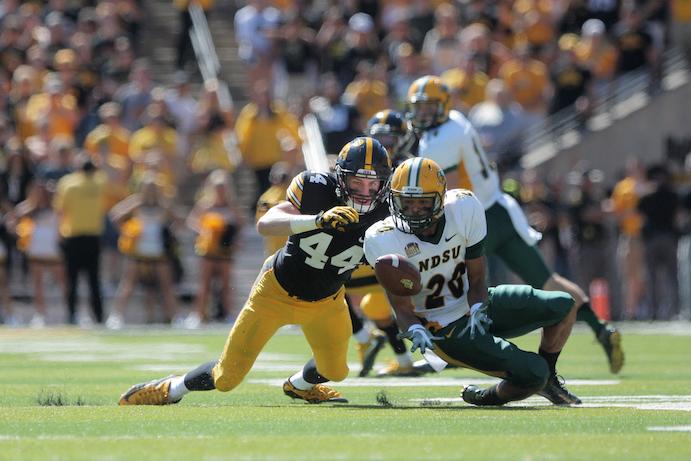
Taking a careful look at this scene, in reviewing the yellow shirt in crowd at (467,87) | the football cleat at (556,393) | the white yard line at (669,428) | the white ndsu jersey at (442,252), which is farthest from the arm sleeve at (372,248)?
the yellow shirt in crowd at (467,87)

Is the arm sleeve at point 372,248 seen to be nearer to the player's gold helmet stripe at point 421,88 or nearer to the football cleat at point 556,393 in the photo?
the football cleat at point 556,393

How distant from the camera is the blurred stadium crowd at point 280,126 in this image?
18.5 metres

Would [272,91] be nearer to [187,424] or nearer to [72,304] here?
[72,304]

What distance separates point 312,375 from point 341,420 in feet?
3.89

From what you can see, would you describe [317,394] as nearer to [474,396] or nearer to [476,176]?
[474,396]

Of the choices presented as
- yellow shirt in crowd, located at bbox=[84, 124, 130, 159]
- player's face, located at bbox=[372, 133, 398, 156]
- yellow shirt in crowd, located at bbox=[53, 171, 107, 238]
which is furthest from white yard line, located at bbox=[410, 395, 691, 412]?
yellow shirt in crowd, located at bbox=[84, 124, 130, 159]

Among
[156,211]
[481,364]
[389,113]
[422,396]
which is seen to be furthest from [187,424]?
[156,211]

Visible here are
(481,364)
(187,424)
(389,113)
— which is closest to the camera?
(187,424)

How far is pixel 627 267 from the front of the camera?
18891mm

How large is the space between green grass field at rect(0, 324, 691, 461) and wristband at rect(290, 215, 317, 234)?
3.09ft

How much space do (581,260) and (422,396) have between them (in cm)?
1009

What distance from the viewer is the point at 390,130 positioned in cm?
1095

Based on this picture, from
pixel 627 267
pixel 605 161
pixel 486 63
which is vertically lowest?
pixel 627 267

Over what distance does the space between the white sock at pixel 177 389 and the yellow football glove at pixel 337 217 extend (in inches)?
55.2
